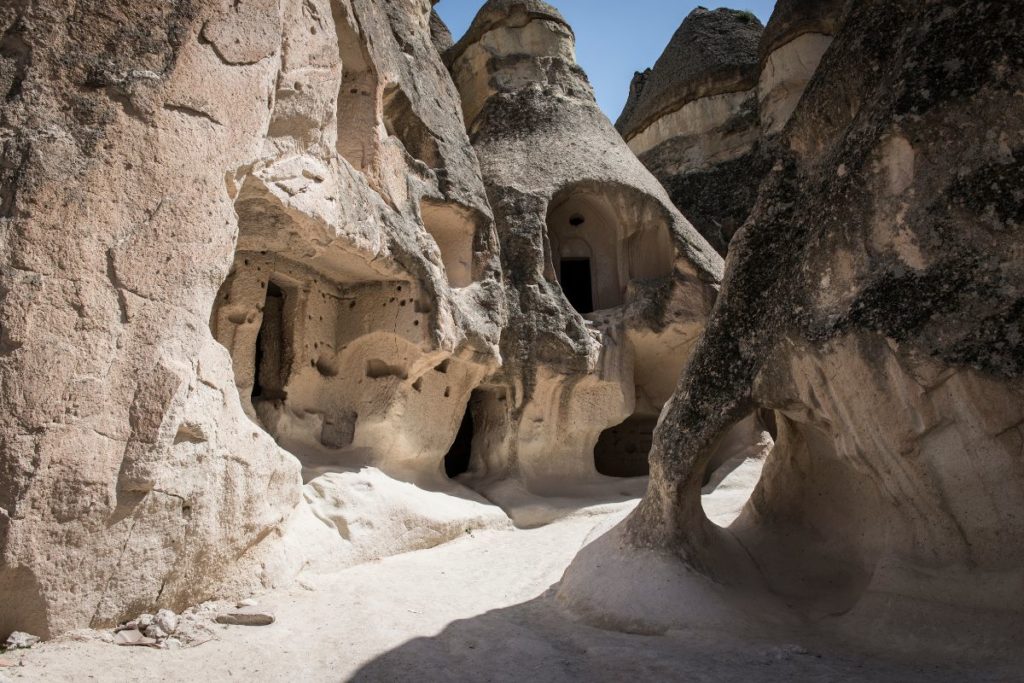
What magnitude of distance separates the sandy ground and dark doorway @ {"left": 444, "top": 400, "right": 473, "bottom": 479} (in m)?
4.61

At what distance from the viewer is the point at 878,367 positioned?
3.53 metres

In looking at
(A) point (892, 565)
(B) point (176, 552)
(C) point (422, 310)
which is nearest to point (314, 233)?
(C) point (422, 310)

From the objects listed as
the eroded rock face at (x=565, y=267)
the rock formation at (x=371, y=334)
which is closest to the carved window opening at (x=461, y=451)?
the eroded rock face at (x=565, y=267)

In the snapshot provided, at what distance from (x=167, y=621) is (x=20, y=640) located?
1.93 feet

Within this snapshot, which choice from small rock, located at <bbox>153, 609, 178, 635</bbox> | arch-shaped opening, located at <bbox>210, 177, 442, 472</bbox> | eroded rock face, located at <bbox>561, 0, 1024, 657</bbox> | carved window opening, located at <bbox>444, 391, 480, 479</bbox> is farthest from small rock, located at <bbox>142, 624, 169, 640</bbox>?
carved window opening, located at <bbox>444, 391, 480, 479</bbox>

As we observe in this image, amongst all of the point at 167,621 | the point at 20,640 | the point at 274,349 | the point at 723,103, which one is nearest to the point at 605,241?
the point at 723,103

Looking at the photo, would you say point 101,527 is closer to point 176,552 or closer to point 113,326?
point 176,552

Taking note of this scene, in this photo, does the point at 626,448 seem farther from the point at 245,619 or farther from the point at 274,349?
the point at 245,619

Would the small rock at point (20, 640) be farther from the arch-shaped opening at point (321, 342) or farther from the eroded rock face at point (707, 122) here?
the eroded rock face at point (707, 122)

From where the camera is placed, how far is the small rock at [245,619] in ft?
12.7

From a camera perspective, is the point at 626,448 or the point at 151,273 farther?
the point at 626,448

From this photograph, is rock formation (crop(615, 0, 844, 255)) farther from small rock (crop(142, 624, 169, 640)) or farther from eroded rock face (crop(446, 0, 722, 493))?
small rock (crop(142, 624, 169, 640))

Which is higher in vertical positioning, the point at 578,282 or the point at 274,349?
the point at 578,282

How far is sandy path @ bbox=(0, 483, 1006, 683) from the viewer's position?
3084mm
